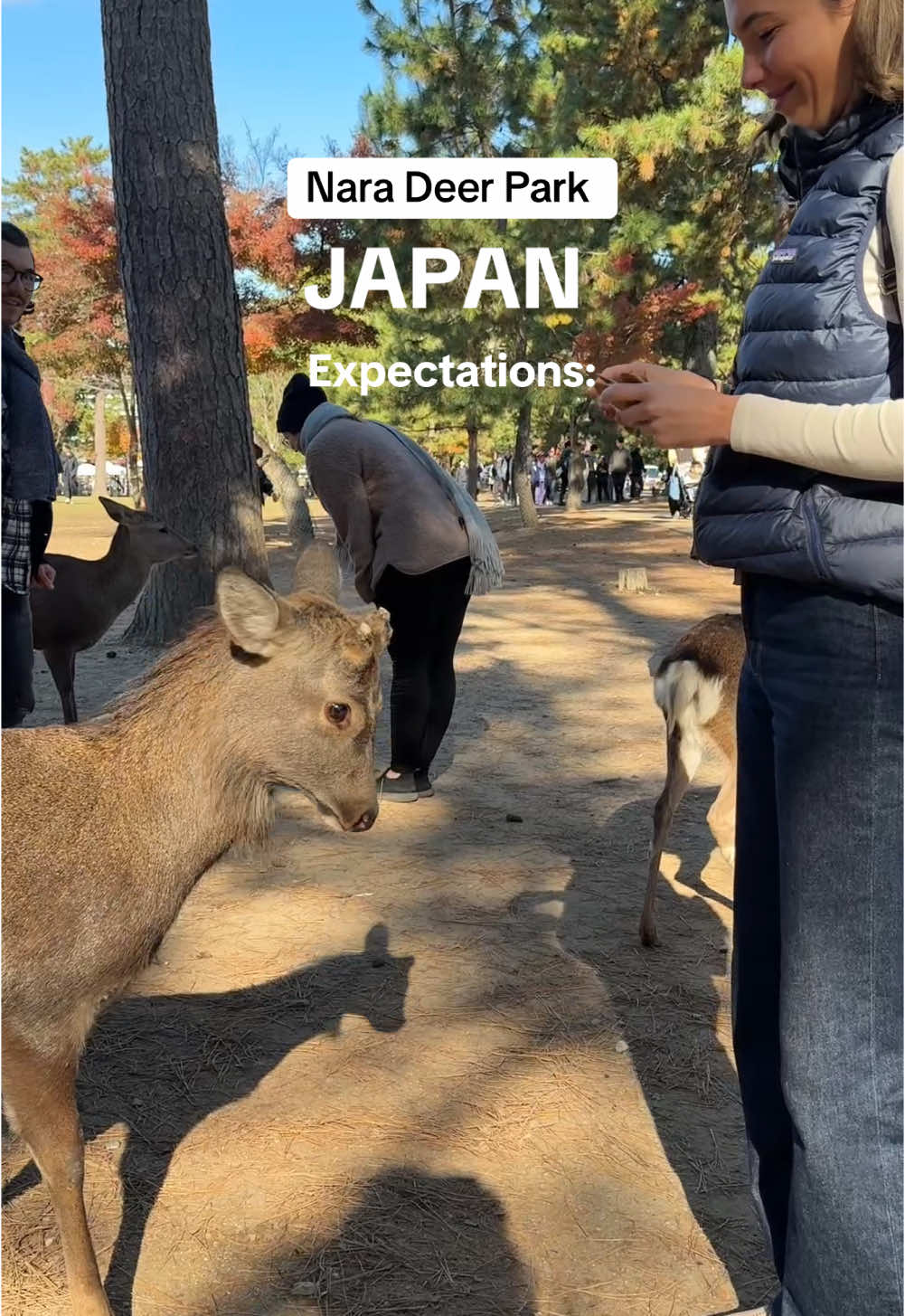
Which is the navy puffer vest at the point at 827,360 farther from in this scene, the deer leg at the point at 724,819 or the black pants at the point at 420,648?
the black pants at the point at 420,648

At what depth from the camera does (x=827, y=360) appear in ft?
5.33

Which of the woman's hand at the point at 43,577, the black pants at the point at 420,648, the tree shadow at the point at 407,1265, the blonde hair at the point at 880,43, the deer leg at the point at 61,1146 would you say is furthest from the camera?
the black pants at the point at 420,648

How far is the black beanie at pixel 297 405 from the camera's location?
19.1 ft

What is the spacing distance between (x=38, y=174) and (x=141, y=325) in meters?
27.1

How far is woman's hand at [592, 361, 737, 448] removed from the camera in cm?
173

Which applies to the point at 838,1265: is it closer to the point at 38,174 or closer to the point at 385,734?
the point at 385,734

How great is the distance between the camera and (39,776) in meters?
2.52

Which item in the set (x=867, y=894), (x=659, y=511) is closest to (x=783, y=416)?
(x=867, y=894)

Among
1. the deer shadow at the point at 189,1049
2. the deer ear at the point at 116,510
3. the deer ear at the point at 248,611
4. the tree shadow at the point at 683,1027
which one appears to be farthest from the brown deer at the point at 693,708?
the deer ear at the point at 116,510

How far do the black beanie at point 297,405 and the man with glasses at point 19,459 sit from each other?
1552 mm

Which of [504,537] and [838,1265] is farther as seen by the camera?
[504,537]

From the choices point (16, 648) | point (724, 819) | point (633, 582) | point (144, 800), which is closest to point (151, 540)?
point (16, 648)

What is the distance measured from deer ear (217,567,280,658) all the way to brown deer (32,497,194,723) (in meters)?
5.04

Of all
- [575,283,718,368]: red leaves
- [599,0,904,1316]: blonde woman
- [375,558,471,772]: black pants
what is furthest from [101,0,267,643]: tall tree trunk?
[575,283,718,368]: red leaves
